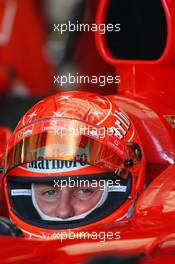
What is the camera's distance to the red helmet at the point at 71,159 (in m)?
2.45

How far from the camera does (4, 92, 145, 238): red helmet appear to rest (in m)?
2.45

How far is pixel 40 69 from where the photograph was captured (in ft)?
14.9

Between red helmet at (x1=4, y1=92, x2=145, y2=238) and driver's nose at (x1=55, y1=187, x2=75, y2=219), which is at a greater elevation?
red helmet at (x1=4, y1=92, x2=145, y2=238)

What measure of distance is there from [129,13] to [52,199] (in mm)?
618

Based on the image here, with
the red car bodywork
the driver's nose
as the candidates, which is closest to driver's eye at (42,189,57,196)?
the driver's nose

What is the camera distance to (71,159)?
244 cm

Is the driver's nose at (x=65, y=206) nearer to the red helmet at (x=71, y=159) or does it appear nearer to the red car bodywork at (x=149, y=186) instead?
the red helmet at (x=71, y=159)

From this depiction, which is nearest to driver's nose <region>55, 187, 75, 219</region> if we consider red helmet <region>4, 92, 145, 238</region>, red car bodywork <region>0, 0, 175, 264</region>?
red helmet <region>4, 92, 145, 238</region>

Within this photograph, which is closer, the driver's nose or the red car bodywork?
the red car bodywork

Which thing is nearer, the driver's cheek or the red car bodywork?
the red car bodywork

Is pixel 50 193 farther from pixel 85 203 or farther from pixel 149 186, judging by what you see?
pixel 149 186

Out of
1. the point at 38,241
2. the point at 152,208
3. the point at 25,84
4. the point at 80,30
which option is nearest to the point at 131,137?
the point at 152,208

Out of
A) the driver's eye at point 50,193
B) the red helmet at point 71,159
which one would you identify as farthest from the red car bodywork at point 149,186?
the driver's eye at point 50,193

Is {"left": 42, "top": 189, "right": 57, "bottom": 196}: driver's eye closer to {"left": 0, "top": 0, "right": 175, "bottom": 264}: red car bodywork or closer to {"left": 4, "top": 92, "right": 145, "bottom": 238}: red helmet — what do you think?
{"left": 4, "top": 92, "right": 145, "bottom": 238}: red helmet
